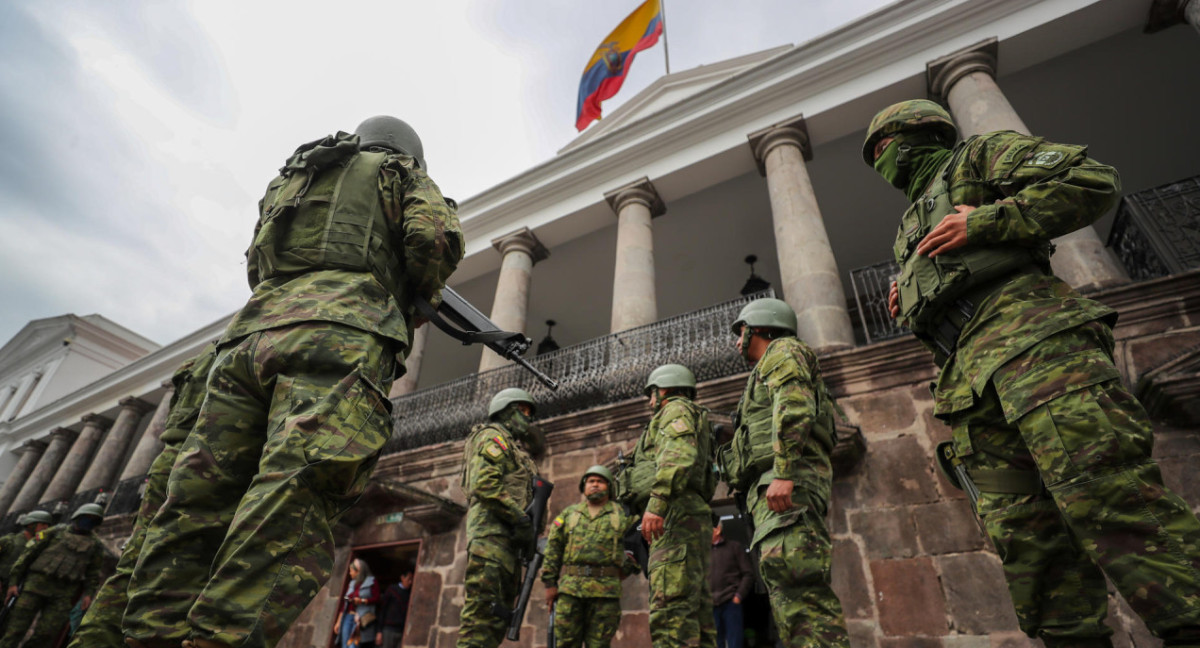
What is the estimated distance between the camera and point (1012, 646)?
3.45 m

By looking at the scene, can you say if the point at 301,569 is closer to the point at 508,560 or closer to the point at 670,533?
the point at 670,533

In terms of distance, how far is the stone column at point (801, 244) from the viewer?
235 inches

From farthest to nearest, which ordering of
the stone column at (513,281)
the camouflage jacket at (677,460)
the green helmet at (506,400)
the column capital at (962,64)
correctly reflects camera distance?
the stone column at (513,281)
the column capital at (962,64)
the green helmet at (506,400)
the camouflage jacket at (677,460)

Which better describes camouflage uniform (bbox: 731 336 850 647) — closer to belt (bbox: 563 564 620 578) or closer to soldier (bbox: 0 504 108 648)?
belt (bbox: 563 564 620 578)

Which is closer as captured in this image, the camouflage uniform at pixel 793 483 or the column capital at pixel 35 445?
the camouflage uniform at pixel 793 483

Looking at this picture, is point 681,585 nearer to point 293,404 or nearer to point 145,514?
point 293,404

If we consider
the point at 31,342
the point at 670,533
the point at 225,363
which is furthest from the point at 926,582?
the point at 31,342

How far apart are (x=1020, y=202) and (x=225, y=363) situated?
2.56m

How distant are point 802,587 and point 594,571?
1.80m

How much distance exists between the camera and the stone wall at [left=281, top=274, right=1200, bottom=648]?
3660 millimetres

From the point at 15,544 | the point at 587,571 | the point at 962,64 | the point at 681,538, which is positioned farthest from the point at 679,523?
the point at 15,544

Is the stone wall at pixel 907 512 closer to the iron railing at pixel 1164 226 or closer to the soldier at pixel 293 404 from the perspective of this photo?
the iron railing at pixel 1164 226

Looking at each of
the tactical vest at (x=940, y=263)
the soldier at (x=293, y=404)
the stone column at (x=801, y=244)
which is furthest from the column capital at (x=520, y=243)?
the tactical vest at (x=940, y=263)

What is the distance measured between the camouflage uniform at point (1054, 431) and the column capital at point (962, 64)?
642 cm
